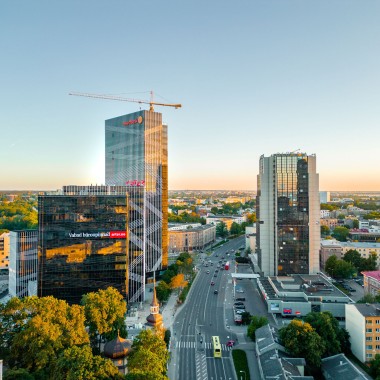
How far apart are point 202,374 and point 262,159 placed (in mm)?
54418

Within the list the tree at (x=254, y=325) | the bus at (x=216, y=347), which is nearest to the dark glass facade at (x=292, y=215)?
the tree at (x=254, y=325)

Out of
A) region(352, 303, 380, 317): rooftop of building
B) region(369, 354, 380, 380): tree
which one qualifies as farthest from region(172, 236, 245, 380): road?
region(352, 303, 380, 317): rooftop of building

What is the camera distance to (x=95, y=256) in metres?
70.2

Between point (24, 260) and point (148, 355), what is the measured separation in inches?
1761

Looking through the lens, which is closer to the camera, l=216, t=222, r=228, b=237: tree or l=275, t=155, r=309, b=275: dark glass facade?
l=275, t=155, r=309, b=275: dark glass facade

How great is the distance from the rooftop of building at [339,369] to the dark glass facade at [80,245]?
39.0 m

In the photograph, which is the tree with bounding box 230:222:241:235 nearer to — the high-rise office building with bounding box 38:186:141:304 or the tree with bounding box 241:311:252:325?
the high-rise office building with bounding box 38:186:141:304

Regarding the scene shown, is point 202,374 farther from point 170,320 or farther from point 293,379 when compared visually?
point 170,320

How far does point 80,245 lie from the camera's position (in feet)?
228

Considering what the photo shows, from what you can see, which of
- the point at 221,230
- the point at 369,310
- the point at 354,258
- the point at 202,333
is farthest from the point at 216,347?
the point at 221,230

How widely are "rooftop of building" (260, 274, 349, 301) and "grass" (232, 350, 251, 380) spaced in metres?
20.6

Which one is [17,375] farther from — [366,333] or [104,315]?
[366,333]

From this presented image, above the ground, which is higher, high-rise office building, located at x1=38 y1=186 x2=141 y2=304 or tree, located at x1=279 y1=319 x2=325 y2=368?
high-rise office building, located at x1=38 y1=186 x2=141 y2=304

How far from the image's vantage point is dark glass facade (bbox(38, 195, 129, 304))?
68062mm
